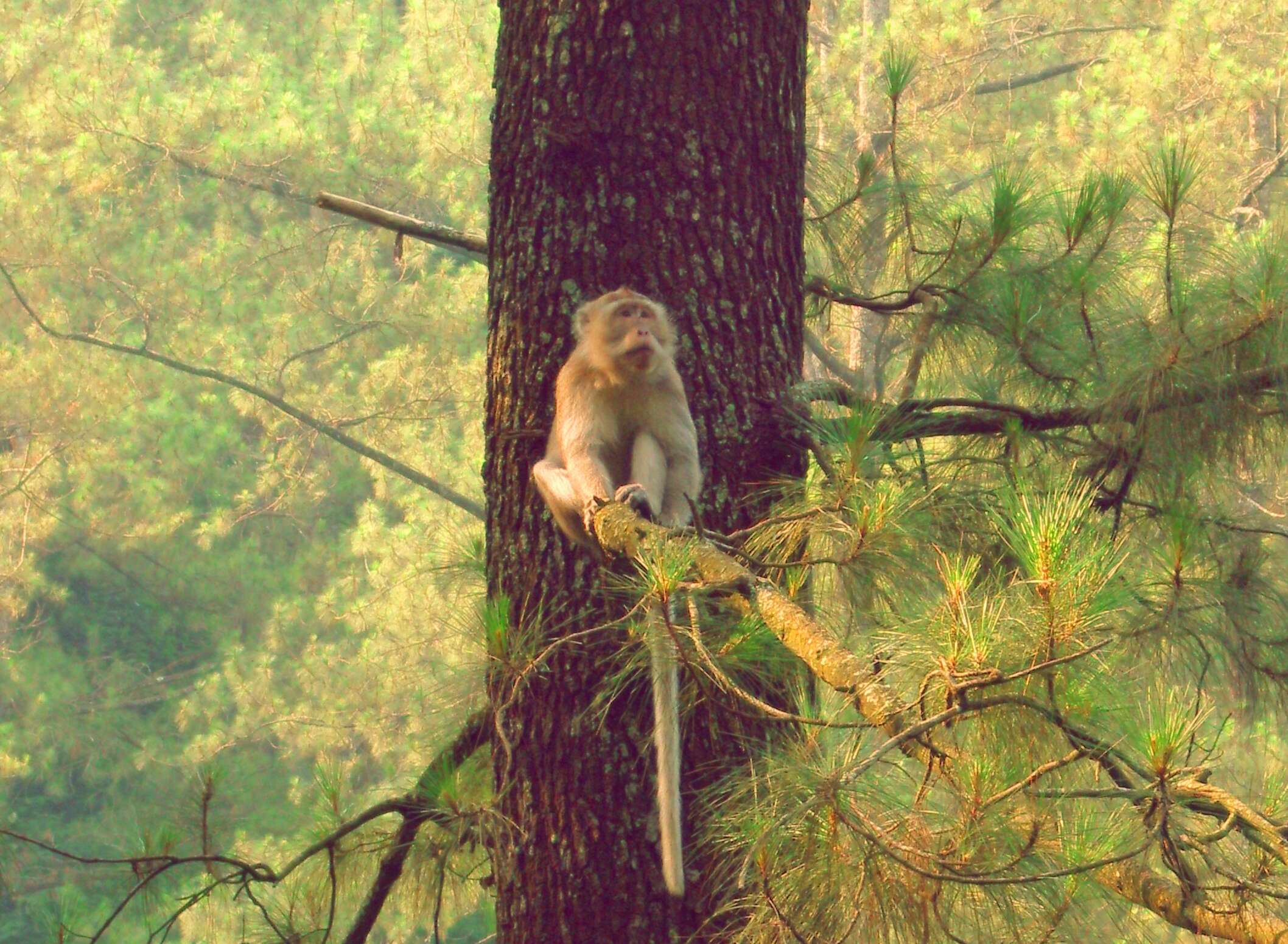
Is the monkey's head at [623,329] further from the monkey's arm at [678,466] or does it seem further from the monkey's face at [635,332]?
the monkey's arm at [678,466]

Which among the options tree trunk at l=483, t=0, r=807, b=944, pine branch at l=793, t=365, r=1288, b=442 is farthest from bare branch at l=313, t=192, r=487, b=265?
pine branch at l=793, t=365, r=1288, b=442

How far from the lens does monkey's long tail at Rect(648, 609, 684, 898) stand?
81.3 inches

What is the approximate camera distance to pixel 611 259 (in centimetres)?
280

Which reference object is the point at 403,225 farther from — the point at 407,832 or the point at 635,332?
the point at 407,832

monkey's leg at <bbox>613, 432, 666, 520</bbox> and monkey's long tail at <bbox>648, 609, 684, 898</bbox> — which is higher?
monkey's leg at <bbox>613, 432, 666, 520</bbox>

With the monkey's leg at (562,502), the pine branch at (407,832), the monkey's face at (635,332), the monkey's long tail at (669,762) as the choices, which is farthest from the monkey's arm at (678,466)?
the monkey's long tail at (669,762)

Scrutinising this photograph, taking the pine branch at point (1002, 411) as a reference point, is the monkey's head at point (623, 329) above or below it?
above

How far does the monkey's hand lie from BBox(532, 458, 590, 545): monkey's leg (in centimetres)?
9

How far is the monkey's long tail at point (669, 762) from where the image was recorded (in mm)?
2064

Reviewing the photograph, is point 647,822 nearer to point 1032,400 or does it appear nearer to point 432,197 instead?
point 1032,400

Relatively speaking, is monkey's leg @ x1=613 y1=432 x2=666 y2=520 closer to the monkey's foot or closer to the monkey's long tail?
the monkey's foot

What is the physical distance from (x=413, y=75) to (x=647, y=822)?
9956mm

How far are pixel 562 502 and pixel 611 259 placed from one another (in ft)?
1.57

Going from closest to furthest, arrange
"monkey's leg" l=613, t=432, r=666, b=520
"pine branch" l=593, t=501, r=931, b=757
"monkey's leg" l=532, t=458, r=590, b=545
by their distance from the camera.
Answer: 1. "pine branch" l=593, t=501, r=931, b=757
2. "monkey's leg" l=532, t=458, r=590, b=545
3. "monkey's leg" l=613, t=432, r=666, b=520
